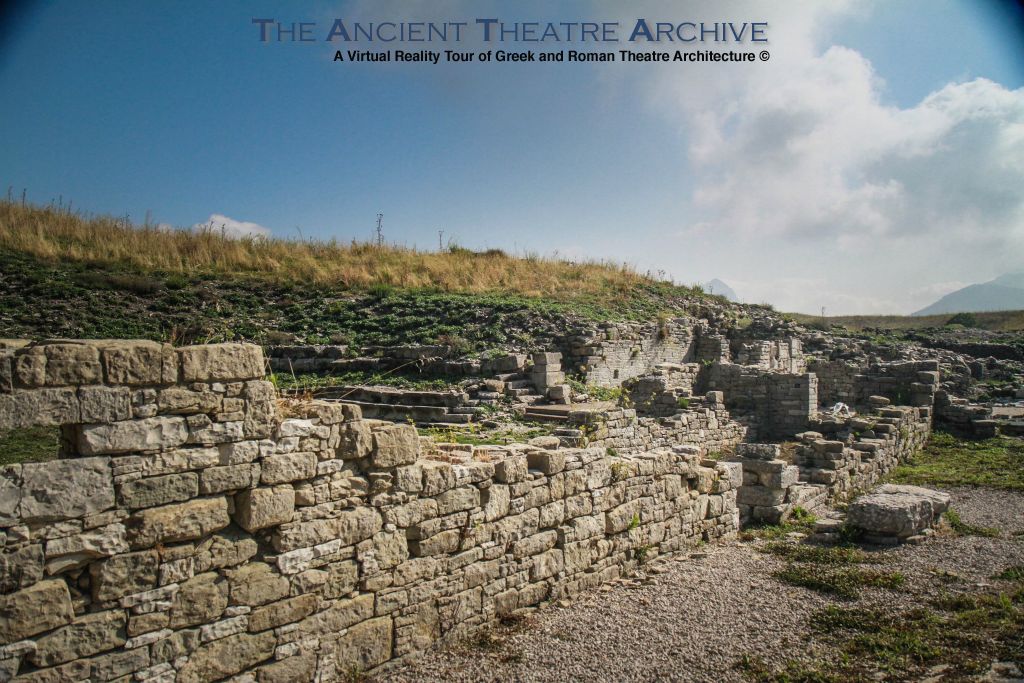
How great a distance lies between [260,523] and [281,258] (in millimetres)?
20193

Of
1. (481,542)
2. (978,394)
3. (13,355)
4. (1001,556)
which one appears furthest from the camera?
(978,394)

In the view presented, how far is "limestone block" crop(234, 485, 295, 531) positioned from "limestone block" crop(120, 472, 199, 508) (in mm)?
352

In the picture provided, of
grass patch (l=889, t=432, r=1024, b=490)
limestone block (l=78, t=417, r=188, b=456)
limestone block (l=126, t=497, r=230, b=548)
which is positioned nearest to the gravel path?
limestone block (l=126, t=497, r=230, b=548)

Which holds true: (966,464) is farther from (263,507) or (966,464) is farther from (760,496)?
(263,507)

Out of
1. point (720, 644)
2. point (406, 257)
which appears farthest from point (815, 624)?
point (406, 257)

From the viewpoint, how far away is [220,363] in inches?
182

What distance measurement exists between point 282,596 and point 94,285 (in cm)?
1554

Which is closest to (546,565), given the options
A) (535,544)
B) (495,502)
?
(535,544)

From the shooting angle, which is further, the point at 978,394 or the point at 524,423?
the point at 978,394

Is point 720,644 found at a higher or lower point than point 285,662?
lower

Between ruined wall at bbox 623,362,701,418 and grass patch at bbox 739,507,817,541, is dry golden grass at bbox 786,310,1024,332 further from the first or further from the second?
grass patch at bbox 739,507,817,541

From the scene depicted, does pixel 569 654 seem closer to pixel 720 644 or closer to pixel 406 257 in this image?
pixel 720 644

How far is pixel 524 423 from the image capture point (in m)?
13.1

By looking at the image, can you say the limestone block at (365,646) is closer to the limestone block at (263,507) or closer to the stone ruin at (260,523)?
the stone ruin at (260,523)
